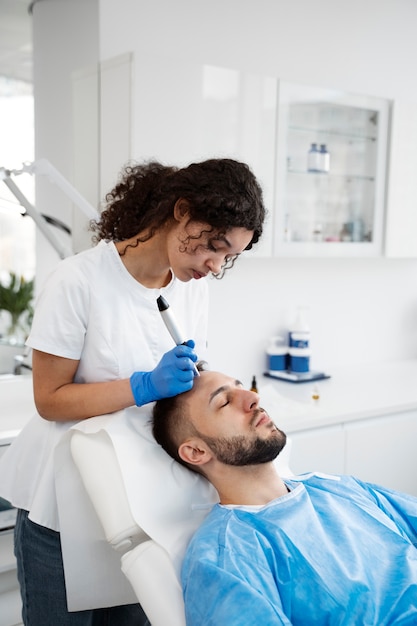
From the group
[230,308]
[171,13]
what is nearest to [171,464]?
[230,308]

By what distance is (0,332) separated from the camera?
10.1 ft

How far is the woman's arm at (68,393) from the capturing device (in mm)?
1319

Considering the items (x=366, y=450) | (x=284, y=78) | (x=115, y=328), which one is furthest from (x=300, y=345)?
(x=115, y=328)

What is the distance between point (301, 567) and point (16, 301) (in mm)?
2163

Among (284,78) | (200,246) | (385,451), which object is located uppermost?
(284,78)

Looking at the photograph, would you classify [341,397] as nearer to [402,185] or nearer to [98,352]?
[402,185]

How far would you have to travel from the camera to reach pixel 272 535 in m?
1.29

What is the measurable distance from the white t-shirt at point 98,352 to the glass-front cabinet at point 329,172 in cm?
118

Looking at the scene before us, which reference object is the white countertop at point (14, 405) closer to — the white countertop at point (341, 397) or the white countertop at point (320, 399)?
the white countertop at point (320, 399)

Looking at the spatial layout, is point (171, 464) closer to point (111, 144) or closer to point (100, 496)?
point (100, 496)

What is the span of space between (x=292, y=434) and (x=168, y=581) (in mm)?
1089

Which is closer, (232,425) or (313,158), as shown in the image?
(232,425)

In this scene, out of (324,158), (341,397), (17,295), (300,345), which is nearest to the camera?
(341,397)

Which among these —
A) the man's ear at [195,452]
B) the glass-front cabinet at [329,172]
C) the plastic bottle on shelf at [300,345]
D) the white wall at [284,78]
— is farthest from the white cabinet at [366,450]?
the man's ear at [195,452]
